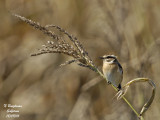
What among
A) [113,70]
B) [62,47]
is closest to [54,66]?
[113,70]

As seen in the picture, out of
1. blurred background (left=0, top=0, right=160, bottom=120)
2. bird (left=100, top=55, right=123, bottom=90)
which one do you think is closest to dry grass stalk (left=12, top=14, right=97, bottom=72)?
bird (left=100, top=55, right=123, bottom=90)

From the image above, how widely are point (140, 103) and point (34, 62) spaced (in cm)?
262

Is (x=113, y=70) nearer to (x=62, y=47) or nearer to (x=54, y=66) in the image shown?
(x=62, y=47)

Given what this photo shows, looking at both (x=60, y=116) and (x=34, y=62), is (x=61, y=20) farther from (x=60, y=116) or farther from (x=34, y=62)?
(x=60, y=116)

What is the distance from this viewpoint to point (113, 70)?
10.2ft

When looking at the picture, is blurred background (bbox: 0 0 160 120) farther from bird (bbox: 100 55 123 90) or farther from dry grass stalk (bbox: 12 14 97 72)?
dry grass stalk (bbox: 12 14 97 72)

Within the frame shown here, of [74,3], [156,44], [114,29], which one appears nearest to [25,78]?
[74,3]

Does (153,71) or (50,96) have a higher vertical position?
(50,96)

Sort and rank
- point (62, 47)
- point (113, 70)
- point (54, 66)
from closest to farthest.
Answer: point (62, 47), point (113, 70), point (54, 66)

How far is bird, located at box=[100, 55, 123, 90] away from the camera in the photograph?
305cm

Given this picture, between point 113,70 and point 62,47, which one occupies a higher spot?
point 113,70

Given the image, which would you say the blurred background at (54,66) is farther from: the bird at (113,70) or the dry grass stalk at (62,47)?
the dry grass stalk at (62,47)

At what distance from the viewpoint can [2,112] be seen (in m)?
4.59

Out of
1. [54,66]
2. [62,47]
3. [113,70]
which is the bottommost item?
[62,47]
